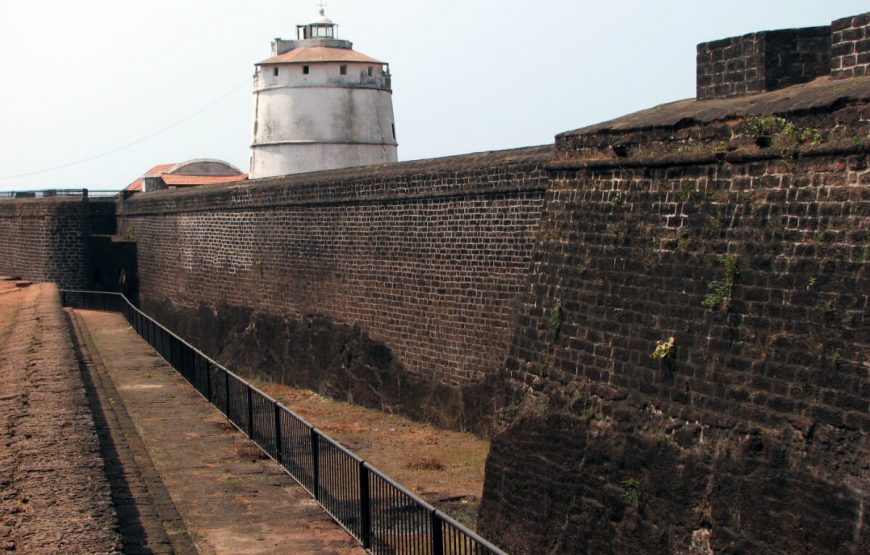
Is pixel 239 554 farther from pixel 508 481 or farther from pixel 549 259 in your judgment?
pixel 549 259

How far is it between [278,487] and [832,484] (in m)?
6.12

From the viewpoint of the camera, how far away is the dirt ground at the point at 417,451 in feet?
44.2

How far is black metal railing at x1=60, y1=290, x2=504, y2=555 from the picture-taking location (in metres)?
8.43

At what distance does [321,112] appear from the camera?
122 ft

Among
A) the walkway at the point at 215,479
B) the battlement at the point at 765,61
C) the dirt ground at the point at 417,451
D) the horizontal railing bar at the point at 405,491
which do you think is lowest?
the dirt ground at the point at 417,451

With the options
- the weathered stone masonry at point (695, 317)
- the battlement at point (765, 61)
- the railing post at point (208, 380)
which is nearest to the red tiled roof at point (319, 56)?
the railing post at point (208, 380)

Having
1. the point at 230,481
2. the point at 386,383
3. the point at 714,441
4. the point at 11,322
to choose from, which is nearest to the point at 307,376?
the point at 386,383

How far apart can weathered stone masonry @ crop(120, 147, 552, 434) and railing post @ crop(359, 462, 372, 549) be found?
5546mm

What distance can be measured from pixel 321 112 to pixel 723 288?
29.5 meters

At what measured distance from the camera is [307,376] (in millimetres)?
21422

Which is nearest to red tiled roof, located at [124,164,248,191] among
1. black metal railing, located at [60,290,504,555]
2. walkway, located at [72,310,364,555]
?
walkway, located at [72,310,364,555]

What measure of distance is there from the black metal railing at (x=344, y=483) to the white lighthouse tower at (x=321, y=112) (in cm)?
2088

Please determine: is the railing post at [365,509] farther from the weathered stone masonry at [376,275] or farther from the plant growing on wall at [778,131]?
the weathered stone masonry at [376,275]

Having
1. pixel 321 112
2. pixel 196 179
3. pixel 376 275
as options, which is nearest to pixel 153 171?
pixel 196 179
